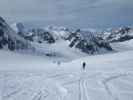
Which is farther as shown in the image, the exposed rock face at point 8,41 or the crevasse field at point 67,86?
the exposed rock face at point 8,41

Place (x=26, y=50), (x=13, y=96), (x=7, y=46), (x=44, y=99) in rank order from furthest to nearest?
(x=26, y=50) < (x=7, y=46) < (x=13, y=96) < (x=44, y=99)

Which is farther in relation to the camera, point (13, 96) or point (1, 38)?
point (1, 38)

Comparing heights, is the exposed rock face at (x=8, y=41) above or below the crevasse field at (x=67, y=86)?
below

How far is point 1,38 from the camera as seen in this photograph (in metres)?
185

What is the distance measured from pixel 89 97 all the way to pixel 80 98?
642 mm

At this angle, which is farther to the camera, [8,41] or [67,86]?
[8,41]

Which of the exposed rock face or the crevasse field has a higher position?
the crevasse field

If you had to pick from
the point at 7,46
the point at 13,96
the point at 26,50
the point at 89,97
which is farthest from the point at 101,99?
the point at 26,50

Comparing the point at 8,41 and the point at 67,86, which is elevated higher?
the point at 67,86

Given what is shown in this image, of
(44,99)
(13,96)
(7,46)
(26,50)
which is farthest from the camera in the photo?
(26,50)

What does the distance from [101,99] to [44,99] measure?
305cm

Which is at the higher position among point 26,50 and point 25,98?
point 25,98

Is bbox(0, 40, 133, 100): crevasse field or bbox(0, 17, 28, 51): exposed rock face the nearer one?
bbox(0, 40, 133, 100): crevasse field

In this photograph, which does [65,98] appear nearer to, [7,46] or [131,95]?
[131,95]
